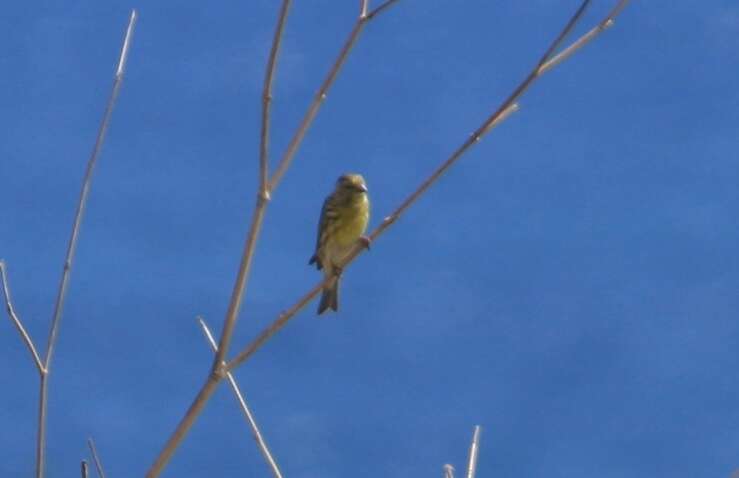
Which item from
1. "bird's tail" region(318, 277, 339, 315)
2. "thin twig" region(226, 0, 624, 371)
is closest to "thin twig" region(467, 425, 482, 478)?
"thin twig" region(226, 0, 624, 371)

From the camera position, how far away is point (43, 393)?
1.65 m

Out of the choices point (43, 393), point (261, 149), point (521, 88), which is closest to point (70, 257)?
point (43, 393)

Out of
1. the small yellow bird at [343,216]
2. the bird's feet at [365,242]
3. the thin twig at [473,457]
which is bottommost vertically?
the thin twig at [473,457]

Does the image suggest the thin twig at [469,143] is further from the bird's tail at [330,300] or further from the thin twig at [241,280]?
the bird's tail at [330,300]

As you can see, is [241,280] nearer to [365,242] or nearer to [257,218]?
[257,218]

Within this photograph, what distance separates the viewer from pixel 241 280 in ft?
5.05

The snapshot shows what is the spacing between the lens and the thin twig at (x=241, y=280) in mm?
1475

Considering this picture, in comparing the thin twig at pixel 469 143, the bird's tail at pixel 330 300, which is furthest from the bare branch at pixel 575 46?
the bird's tail at pixel 330 300

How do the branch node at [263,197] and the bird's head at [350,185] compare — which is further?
the bird's head at [350,185]

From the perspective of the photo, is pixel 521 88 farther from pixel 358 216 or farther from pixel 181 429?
pixel 358 216

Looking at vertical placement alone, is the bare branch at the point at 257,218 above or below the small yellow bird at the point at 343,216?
below

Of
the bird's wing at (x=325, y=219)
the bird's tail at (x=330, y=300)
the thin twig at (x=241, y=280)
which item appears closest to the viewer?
the thin twig at (x=241, y=280)

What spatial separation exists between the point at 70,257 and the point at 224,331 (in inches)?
13.9

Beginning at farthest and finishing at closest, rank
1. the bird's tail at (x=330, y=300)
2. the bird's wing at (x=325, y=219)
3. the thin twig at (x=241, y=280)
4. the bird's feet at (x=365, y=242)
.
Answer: the bird's wing at (x=325, y=219), the bird's tail at (x=330, y=300), the bird's feet at (x=365, y=242), the thin twig at (x=241, y=280)
